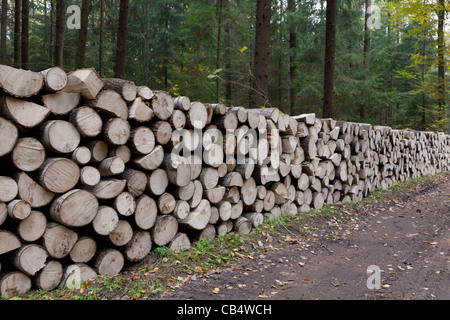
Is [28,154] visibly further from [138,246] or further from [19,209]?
[138,246]

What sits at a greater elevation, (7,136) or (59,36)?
(59,36)

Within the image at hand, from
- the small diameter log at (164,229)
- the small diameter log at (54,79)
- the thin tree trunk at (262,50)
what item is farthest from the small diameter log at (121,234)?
the thin tree trunk at (262,50)

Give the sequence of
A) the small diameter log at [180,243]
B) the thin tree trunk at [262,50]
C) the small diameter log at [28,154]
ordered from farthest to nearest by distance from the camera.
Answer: the thin tree trunk at [262,50]
the small diameter log at [180,243]
the small diameter log at [28,154]

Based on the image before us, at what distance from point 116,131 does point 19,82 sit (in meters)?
0.93

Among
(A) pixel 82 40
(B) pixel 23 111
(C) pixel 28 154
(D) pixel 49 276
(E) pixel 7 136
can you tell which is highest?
(A) pixel 82 40

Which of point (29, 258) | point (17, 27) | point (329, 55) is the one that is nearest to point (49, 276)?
point (29, 258)

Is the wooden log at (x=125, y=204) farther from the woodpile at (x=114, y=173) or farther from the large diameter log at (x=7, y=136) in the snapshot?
the large diameter log at (x=7, y=136)

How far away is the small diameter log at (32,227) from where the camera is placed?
2.78 metres

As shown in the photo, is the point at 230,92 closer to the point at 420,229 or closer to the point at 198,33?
the point at 198,33

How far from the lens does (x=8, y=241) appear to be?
269 cm

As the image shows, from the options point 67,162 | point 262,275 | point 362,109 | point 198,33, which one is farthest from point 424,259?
point 362,109

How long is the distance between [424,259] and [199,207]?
302 cm

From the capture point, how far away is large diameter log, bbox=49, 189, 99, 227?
9.76 ft

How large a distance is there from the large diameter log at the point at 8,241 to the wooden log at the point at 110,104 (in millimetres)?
1331
